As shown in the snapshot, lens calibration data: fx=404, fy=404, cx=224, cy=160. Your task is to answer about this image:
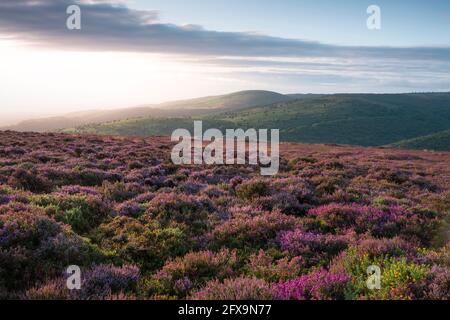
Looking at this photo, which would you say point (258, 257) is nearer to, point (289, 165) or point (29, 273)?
point (29, 273)

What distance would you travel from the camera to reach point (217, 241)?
1058 cm

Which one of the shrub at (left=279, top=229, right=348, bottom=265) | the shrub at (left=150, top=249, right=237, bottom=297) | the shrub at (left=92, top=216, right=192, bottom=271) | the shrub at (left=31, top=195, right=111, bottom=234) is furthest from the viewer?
the shrub at (left=31, top=195, right=111, bottom=234)

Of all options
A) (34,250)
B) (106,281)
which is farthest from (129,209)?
(106,281)

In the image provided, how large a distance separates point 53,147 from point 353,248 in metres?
27.7

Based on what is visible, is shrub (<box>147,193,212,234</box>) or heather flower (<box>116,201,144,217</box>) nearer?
shrub (<box>147,193,212,234</box>)

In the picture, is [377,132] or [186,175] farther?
[377,132]

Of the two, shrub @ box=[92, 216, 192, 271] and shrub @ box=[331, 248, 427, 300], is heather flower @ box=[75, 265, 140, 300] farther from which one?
shrub @ box=[331, 248, 427, 300]

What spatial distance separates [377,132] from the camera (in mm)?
187750

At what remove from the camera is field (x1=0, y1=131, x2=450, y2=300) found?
7.07 metres

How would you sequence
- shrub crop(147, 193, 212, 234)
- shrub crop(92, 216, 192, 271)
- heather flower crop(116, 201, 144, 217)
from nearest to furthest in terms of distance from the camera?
shrub crop(92, 216, 192, 271) → shrub crop(147, 193, 212, 234) → heather flower crop(116, 201, 144, 217)

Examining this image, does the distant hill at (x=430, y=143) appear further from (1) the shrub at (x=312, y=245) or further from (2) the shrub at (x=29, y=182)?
(1) the shrub at (x=312, y=245)

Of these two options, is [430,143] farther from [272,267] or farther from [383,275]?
[383,275]

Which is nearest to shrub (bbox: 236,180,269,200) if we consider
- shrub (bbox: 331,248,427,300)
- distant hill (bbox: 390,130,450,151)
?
shrub (bbox: 331,248,427,300)
